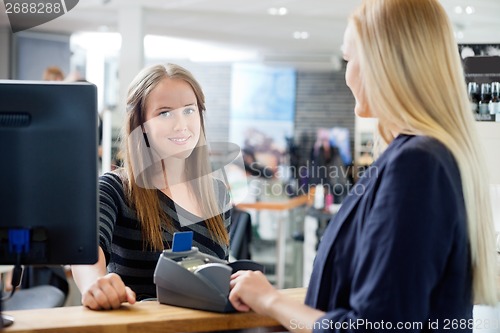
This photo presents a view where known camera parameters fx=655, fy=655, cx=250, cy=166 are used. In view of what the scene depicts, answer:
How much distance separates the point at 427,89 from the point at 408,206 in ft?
0.69

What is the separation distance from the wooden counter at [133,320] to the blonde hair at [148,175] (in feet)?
1.23

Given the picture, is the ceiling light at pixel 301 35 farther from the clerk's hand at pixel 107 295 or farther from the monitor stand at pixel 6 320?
the monitor stand at pixel 6 320

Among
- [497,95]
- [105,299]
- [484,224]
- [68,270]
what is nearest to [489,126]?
[497,95]

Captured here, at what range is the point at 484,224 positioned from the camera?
3.69ft

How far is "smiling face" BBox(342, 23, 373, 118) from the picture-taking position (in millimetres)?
1173

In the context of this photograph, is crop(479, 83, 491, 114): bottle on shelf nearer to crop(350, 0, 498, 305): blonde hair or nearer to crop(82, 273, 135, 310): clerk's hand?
crop(350, 0, 498, 305): blonde hair

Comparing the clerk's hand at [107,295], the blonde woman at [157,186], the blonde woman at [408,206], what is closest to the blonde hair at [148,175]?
the blonde woman at [157,186]

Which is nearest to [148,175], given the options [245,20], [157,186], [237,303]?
[157,186]

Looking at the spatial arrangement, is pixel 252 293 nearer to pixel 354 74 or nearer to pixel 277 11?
pixel 354 74

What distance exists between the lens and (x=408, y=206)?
1.01m

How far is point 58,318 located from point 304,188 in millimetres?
5472

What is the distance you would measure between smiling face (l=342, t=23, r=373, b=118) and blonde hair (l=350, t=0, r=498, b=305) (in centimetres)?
3

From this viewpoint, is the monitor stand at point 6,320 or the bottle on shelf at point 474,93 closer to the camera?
the monitor stand at point 6,320

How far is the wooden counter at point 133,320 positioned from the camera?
1.21 meters
